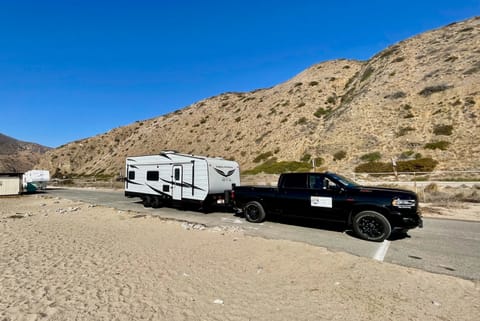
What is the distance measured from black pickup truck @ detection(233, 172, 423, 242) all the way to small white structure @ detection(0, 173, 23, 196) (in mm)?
31076

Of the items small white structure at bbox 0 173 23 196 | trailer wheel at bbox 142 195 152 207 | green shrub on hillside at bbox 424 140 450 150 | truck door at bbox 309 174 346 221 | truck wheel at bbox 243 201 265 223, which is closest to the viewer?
truck door at bbox 309 174 346 221

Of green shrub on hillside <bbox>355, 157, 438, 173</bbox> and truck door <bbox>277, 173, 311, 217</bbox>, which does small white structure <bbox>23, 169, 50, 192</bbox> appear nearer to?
truck door <bbox>277, 173, 311, 217</bbox>

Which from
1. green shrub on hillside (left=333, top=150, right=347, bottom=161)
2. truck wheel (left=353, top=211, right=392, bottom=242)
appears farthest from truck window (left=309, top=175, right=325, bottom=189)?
green shrub on hillside (left=333, top=150, right=347, bottom=161)

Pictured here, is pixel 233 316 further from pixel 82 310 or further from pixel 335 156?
pixel 335 156

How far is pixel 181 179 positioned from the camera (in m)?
14.6

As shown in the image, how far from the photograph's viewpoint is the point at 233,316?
380cm

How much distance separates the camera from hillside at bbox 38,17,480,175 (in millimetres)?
28484

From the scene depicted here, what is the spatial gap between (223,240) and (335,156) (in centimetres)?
2636

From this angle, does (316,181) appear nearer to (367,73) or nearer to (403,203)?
(403,203)

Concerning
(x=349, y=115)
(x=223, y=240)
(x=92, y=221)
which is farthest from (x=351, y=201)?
(x=349, y=115)

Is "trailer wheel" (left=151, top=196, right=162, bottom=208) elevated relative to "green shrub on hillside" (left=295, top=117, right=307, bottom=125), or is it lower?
lower

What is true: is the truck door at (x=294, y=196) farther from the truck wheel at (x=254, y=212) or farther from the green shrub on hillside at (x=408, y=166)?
the green shrub on hillside at (x=408, y=166)

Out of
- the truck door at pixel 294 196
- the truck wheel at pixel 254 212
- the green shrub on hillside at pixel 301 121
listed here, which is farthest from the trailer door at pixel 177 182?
the green shrub on hillside at pixel 301 121

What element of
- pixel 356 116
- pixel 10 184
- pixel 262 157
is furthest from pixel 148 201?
pixel 356 116
